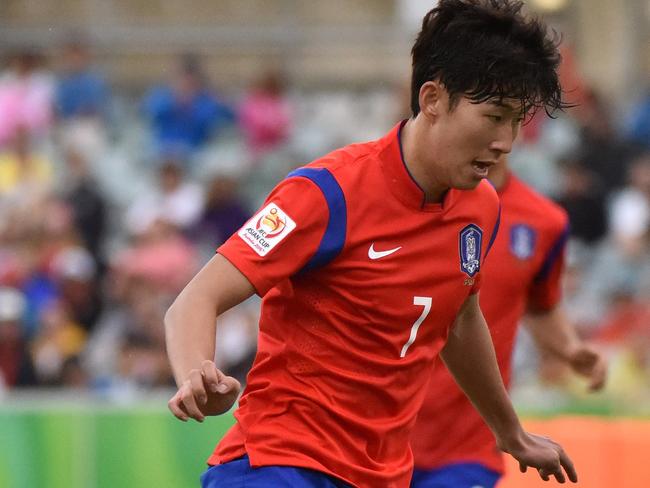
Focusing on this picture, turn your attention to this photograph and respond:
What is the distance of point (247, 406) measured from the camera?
15.5ft

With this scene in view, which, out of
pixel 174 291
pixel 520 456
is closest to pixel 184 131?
pixel 174 291

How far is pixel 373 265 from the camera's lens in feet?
15.3

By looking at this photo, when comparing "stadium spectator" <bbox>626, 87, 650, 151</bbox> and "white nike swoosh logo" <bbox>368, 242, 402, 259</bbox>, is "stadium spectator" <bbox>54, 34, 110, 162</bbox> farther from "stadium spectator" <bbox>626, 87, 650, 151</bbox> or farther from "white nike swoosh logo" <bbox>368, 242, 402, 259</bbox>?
"white nike swoosh logo" <bbox>368, 242, 402, 259</bbox>

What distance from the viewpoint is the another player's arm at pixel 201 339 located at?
3.92 meters

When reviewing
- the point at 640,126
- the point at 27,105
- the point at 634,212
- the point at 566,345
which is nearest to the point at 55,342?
the point at 27,105

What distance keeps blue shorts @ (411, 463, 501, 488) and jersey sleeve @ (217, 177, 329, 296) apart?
213cm

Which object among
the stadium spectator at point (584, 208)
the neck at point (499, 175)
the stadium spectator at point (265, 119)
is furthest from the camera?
the stadium spectator at point (265, 119)

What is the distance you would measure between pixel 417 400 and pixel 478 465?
64.4 inches

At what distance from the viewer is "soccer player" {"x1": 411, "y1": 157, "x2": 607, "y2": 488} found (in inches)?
251

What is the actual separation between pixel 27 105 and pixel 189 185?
2.22 meters

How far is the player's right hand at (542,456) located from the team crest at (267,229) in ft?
4.40

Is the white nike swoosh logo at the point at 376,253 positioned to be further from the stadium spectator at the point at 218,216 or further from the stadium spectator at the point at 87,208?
the stadium spectator at the point at 87,208

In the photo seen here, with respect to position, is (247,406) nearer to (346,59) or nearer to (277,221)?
(277,221)

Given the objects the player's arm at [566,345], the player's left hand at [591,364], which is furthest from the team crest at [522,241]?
the player's left hand at [591,364]
